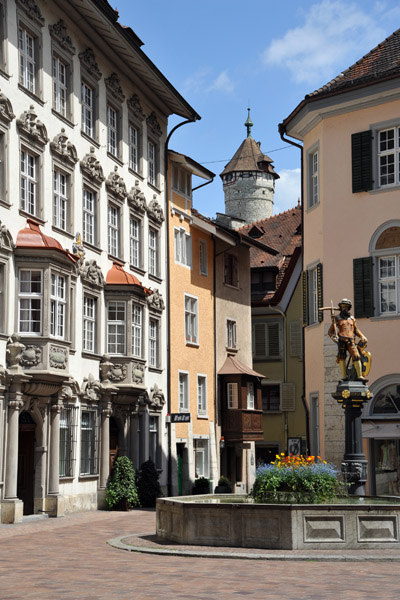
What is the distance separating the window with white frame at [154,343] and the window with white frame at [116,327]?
3780mm

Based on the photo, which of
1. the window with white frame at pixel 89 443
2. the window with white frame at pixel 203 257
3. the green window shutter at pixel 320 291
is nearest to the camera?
the window with white frame at pixel 89 443

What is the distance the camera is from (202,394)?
4112cm

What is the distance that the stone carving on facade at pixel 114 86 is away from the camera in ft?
107

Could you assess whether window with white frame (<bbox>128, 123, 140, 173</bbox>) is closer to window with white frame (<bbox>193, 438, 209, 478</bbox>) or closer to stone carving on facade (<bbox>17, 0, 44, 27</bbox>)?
stone carving on facade (<bbox>17, 0, 44, 27</bbox>)

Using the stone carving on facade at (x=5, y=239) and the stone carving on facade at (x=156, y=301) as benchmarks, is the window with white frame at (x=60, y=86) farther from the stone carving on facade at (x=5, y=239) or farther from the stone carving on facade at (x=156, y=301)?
the stone carving on facade at (x=156, y=301)

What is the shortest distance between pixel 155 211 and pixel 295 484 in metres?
21.1

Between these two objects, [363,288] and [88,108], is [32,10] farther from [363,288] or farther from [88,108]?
[363,288]

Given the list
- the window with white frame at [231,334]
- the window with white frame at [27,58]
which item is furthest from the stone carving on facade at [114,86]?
the window with white frame at [231,334]

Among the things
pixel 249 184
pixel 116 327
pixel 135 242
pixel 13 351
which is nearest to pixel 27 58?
pixel 13 351

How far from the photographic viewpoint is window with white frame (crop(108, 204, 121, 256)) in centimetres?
3275

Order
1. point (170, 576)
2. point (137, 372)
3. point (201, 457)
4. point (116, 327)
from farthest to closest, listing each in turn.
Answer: point (201, 457) < point (137, 372) < point (116, 327) < point (170, 576)

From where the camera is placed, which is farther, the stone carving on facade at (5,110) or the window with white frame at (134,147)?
the window with white frame at (134,147)

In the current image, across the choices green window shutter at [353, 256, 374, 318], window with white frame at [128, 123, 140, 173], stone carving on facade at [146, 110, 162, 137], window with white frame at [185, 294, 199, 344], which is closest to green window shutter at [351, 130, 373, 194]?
green window shutter at [353, 256, 374, 318]

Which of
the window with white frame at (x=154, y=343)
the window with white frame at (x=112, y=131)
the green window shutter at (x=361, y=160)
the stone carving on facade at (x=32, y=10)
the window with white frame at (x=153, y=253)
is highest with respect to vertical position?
the stone carving on facade at (x=32, y=10)
